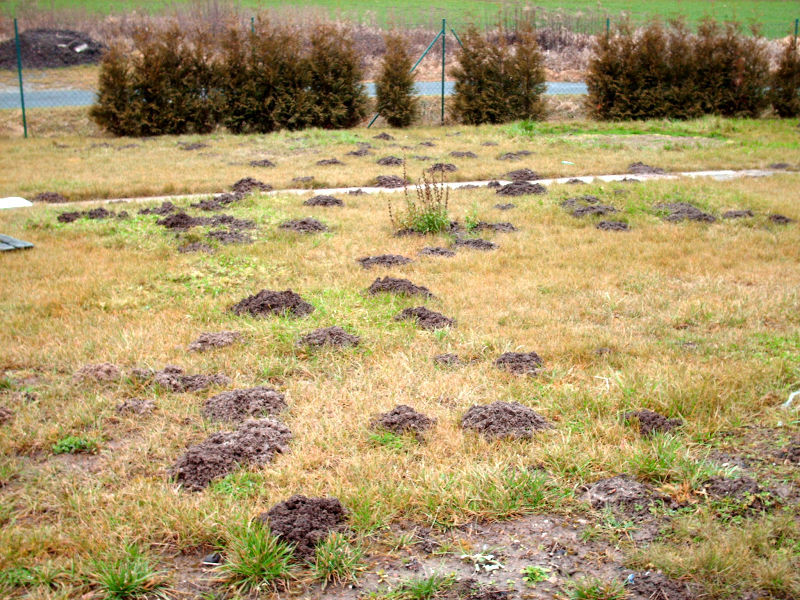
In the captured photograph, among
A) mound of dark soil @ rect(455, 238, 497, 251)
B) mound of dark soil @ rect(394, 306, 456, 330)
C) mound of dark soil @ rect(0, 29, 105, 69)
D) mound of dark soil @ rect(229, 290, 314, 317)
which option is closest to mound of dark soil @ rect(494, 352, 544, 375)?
mound of dark soil @ rect(394, 306, 456, 330)

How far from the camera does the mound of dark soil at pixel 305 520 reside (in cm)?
284

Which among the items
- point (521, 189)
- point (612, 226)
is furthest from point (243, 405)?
point (521, 189)

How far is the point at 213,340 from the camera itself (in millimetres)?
4902

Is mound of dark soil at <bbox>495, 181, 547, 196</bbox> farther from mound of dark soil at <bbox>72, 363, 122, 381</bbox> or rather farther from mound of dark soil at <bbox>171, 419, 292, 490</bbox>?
mound of dark soil at <bbox>171, 419, 292, 490</bbox>

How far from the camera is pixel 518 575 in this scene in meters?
2.71

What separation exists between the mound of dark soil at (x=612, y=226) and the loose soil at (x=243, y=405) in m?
5.08

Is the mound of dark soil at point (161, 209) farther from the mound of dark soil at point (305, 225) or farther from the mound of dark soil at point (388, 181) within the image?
the mound of dark soil at point (388, 181)

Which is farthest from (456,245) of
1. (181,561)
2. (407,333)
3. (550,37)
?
(550,37)

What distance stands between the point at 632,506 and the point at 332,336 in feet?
7.97

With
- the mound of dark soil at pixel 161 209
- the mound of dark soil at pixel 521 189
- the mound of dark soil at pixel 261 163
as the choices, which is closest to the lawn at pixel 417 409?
the mound of dark soil at pixel 161 209

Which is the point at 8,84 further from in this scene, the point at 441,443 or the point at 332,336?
the point at 441,443

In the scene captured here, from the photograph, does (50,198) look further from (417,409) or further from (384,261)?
(417,409)

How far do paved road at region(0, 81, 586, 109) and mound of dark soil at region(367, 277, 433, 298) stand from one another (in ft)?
45.5

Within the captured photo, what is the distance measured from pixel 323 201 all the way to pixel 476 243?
8.65ft
